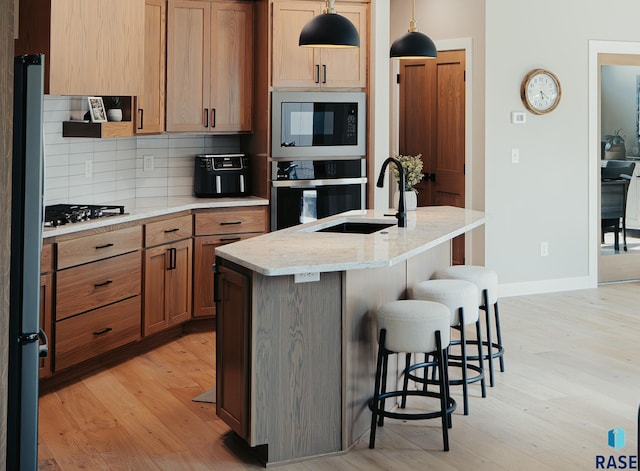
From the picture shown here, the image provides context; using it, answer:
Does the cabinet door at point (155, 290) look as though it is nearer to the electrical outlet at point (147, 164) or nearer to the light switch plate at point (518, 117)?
the electrical outlet at point (147, 164)

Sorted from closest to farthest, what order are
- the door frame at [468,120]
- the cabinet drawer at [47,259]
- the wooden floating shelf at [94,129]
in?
the cabinet drawer at [47,259] → the wooden floating shelf at [94,129] → the door frame at [468,120]

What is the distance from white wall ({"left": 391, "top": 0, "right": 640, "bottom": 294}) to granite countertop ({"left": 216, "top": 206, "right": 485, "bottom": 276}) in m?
2.10

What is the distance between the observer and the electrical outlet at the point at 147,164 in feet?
21.0

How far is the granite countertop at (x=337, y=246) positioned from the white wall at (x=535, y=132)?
2.10 meters

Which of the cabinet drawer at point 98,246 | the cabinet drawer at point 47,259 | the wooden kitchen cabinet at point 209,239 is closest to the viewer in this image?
the cabinet drawer at point 47,259

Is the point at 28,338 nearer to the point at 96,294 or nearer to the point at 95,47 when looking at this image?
the point at 96,294

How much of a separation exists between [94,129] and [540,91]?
3.92 metres

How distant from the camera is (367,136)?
21.9 ft

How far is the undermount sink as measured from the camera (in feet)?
16.8

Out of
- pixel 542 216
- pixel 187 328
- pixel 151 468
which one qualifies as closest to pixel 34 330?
pixel 151 468

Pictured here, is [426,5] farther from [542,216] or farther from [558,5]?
[542,216]

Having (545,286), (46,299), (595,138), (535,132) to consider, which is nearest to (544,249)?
(545,286)

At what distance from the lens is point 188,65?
6.20 m

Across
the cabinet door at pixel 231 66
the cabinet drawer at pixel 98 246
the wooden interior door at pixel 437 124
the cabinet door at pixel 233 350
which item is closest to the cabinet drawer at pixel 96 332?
the cabinet drawer at pixel 98 246
